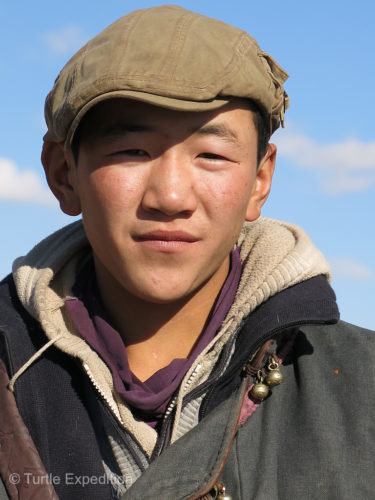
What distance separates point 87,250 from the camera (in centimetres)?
396

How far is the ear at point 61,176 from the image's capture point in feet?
12.0

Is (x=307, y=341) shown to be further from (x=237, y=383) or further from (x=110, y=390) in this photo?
(x=110, y=390)

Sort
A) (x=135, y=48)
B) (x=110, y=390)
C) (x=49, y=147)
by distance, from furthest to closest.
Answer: (x=49, y=147) < (x=110, y=390) < (x=135, y=48)

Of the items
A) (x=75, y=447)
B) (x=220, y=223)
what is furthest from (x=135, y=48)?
(x=75, y=447)

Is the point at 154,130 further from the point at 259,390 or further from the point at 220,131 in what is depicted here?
the point at 259,390

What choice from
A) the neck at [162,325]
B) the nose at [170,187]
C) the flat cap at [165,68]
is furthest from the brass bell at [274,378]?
the flat cap at [165,68]

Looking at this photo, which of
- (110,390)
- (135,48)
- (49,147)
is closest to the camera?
(135,48)

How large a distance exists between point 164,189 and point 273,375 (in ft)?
3.02

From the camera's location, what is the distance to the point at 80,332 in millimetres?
3537

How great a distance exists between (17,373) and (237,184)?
48.8 inches

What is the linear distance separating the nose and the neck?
55 cm

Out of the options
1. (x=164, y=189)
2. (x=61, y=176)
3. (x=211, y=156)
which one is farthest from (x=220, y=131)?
(x=61, y=176)

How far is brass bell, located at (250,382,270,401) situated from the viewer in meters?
→ 3.33

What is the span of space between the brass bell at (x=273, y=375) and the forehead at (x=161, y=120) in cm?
97
